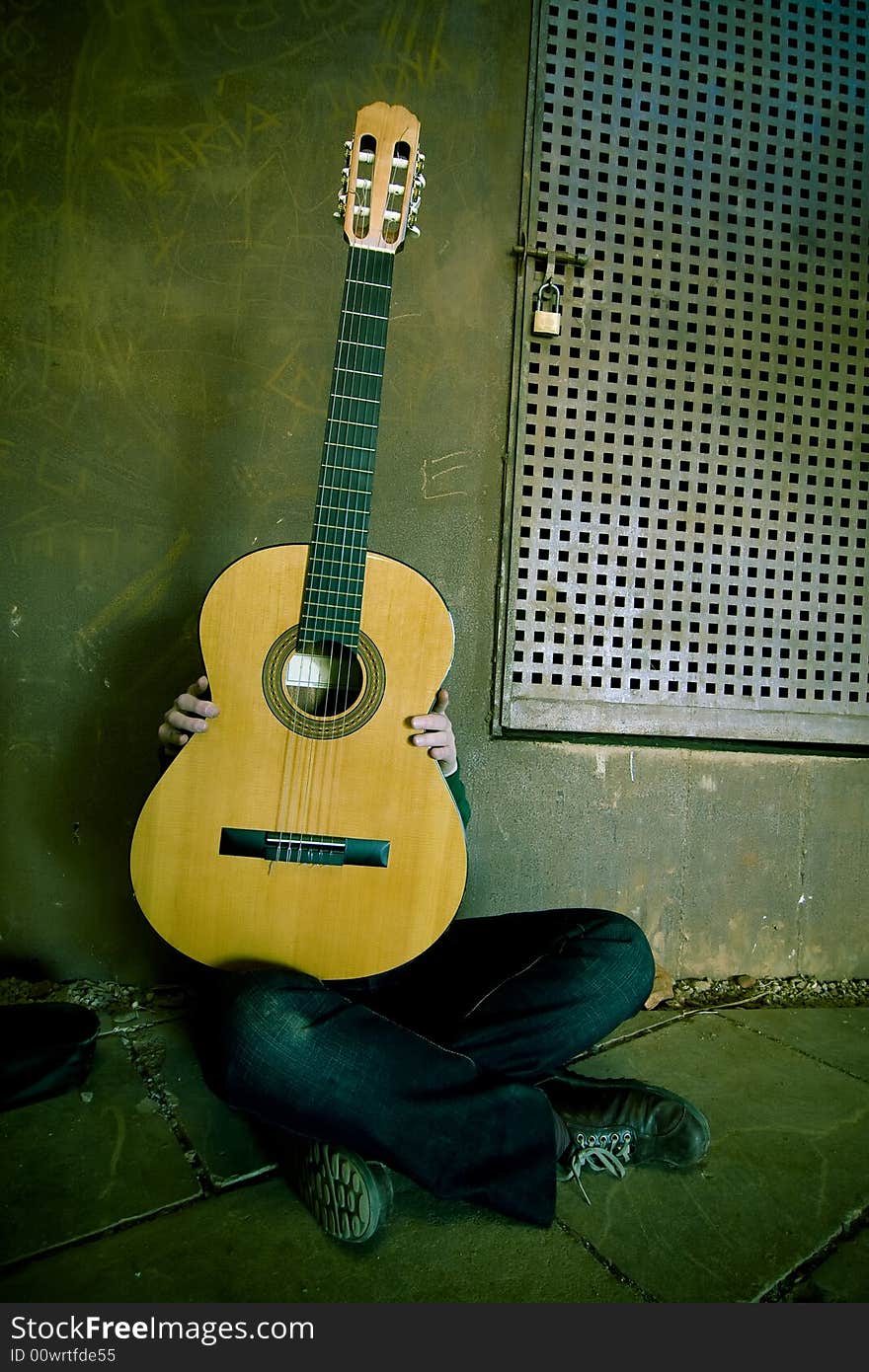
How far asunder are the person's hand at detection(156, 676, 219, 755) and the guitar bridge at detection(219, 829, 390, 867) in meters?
0.23

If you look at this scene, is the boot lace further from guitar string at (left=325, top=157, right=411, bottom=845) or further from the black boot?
guitar string at (left=325, top=157, right=411, bottom=845)

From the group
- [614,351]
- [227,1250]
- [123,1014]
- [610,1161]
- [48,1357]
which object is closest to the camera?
[48,1357]

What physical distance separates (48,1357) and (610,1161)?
1076 millimetres

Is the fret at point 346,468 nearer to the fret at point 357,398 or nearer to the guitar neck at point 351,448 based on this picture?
the guitar neck at point 351,448

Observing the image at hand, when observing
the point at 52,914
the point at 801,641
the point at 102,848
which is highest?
the point at 801,641

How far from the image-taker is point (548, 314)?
2465 millimetres

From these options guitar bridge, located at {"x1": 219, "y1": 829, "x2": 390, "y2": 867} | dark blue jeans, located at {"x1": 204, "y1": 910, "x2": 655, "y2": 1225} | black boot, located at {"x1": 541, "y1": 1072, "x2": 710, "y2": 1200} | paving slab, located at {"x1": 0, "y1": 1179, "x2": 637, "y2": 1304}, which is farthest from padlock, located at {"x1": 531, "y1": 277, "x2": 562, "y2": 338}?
paving slab, located at {"x1": 0, "y1": 1179, "x2": 637, "y2": 1304}

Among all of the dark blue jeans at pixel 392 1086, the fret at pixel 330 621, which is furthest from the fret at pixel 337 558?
the dark blue jeans at pixel 392 1086

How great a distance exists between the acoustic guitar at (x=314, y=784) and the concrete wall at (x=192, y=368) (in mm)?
794

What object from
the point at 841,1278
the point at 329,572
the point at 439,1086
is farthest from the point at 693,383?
the point at 841,1278

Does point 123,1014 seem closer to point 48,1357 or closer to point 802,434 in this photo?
point 48,1357

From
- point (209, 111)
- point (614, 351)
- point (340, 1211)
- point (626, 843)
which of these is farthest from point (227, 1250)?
point (209, 111)

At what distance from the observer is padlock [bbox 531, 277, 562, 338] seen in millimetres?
2458

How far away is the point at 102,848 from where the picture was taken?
241 centimetres
